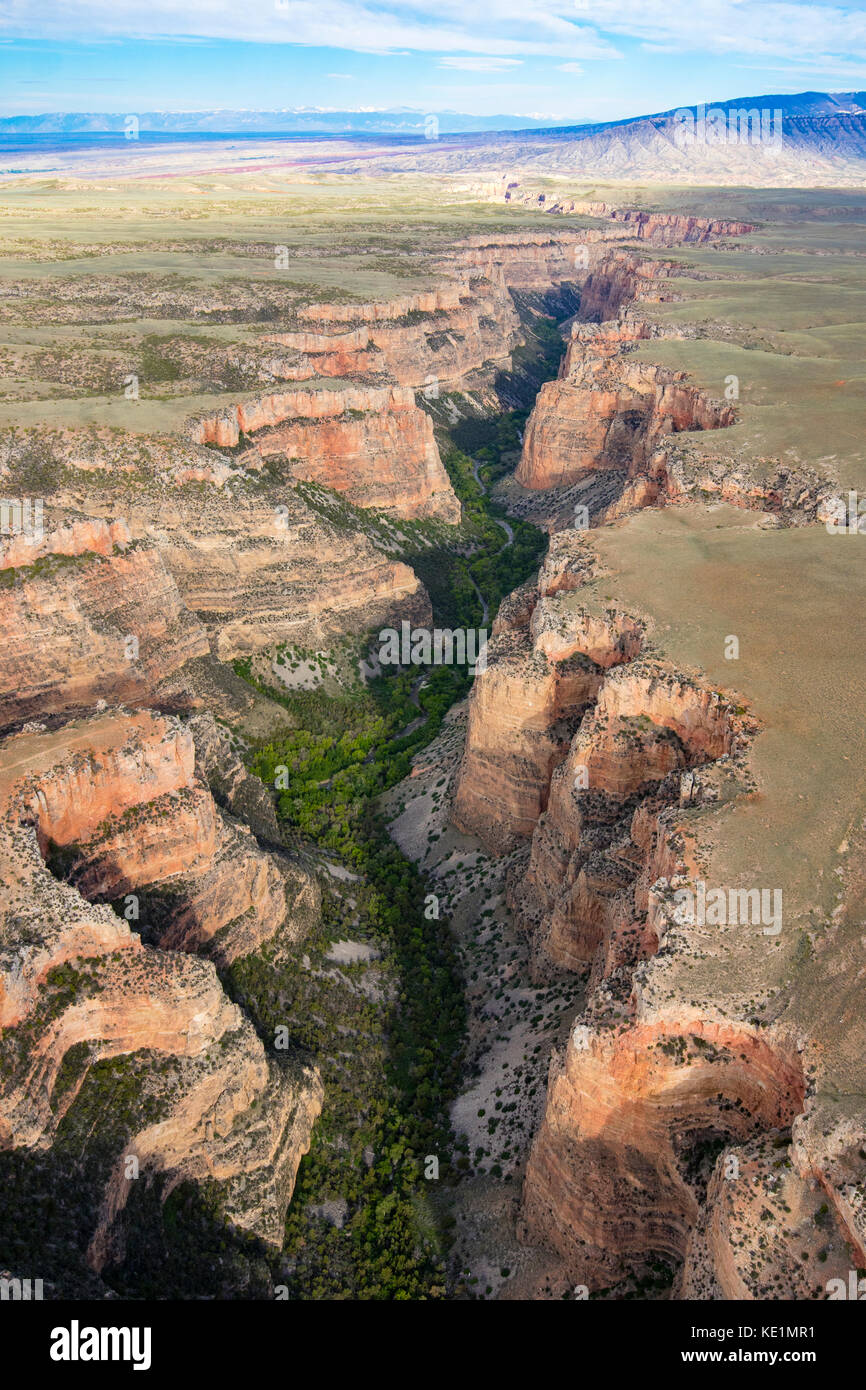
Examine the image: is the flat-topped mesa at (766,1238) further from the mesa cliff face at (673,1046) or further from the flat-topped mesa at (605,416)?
the flat-topped mesa at (605,416)

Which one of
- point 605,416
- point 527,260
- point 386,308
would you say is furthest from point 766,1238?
point 527,260

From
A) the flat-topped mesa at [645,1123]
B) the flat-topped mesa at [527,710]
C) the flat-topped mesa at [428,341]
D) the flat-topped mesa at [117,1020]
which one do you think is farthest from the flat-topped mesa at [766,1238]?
the flat-topped mesa at [428,341]

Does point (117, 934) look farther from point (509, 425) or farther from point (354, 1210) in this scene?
point (509, 425)

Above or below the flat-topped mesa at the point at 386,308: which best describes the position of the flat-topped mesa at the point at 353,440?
below

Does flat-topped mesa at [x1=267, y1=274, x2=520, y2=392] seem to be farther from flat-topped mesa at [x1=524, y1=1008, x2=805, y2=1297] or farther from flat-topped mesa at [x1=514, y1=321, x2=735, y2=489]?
flat-topped mesa at [x1=524, y1=1008, x2=805, y2=1297]

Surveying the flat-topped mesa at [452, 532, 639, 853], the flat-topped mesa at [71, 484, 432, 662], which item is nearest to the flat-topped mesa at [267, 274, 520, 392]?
the flat-topped mesa at [71, 484, 432, 662]

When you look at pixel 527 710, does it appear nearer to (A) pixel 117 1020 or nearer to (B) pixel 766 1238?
(A) pixel 117 1020

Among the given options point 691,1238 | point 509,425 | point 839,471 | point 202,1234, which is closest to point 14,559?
point 202,1234

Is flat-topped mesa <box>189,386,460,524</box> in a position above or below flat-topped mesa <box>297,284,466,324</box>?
below
